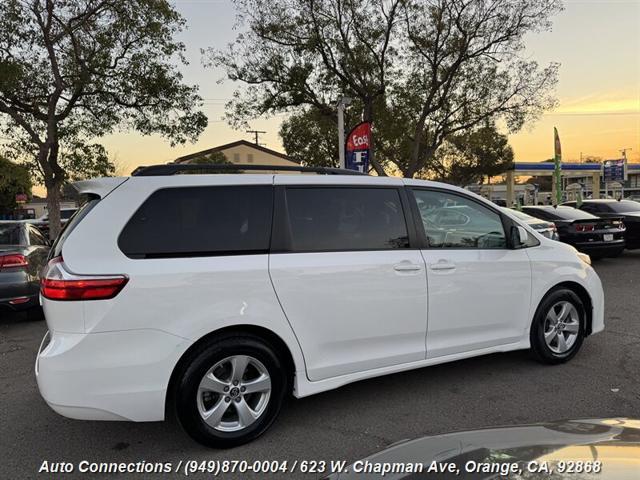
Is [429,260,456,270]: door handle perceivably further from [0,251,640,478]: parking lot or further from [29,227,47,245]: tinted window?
[29,227,47,245]: tinted window

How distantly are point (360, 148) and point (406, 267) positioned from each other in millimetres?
10242

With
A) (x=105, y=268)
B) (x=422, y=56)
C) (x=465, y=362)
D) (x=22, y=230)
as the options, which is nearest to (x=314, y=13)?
(x=422, y=56)

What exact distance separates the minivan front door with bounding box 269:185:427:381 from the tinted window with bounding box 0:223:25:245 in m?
5.23

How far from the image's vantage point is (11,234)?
23.1 ft

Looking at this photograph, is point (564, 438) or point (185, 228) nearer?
point (564, 438)

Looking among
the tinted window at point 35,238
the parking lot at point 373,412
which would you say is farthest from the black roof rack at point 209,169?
the tinted window at point 35,238

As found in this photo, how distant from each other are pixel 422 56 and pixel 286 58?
4693mm

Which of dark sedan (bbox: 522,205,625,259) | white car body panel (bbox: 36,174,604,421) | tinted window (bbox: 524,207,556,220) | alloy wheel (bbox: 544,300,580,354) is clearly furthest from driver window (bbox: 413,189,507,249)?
tinted window (bbox: 524,207,556,220)

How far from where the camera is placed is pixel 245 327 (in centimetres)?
320

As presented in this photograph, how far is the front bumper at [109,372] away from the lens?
284 centimetres

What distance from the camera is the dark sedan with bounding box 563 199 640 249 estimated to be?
11398mm

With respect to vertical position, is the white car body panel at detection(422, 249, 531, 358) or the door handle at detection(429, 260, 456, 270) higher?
the door handle at detection(429, 260, 456, 270)

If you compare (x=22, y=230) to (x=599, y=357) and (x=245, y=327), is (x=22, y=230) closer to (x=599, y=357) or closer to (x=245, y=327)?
A: (x=245, y=327)

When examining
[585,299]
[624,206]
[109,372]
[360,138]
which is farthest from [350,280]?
[624,206]
